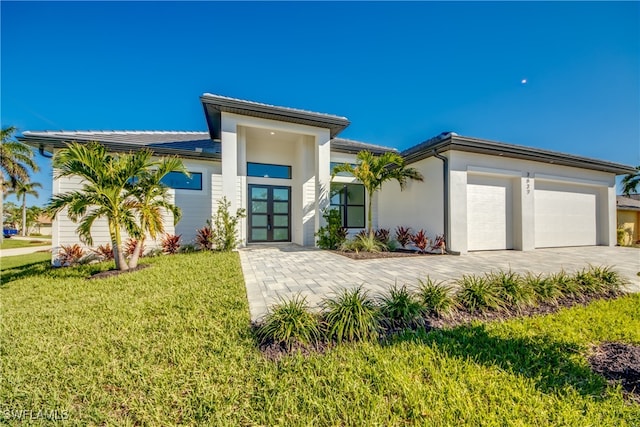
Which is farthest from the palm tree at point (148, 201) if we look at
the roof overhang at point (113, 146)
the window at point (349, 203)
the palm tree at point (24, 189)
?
the palm tree at point (24, 189)

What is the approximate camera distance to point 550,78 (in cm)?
845

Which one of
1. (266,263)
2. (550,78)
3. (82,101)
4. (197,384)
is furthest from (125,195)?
(550,78)

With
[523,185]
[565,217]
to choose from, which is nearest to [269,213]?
[523,185]

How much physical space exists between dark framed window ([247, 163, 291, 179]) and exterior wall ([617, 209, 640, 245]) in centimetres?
1974

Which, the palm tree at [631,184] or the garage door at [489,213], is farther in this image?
the palm tree at [631,184]

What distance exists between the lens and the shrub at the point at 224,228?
28.7 feet

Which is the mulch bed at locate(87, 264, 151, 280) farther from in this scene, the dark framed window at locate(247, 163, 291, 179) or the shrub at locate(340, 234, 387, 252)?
the shrub at locate(340, 234, 387, 252)

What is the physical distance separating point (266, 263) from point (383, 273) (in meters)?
3.14

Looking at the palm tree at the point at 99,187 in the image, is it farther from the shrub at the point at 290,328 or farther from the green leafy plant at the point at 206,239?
the shrub at the point at 290,328

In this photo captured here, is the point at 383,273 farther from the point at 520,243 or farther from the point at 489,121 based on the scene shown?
the point at 489,121

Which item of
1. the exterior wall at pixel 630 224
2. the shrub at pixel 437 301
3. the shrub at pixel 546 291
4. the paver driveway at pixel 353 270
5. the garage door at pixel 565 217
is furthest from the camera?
the exterior wall at pixel 630 224

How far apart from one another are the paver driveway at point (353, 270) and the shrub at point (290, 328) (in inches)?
18.7

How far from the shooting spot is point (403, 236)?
32.3 feet

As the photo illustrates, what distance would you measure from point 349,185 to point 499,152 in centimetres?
605
